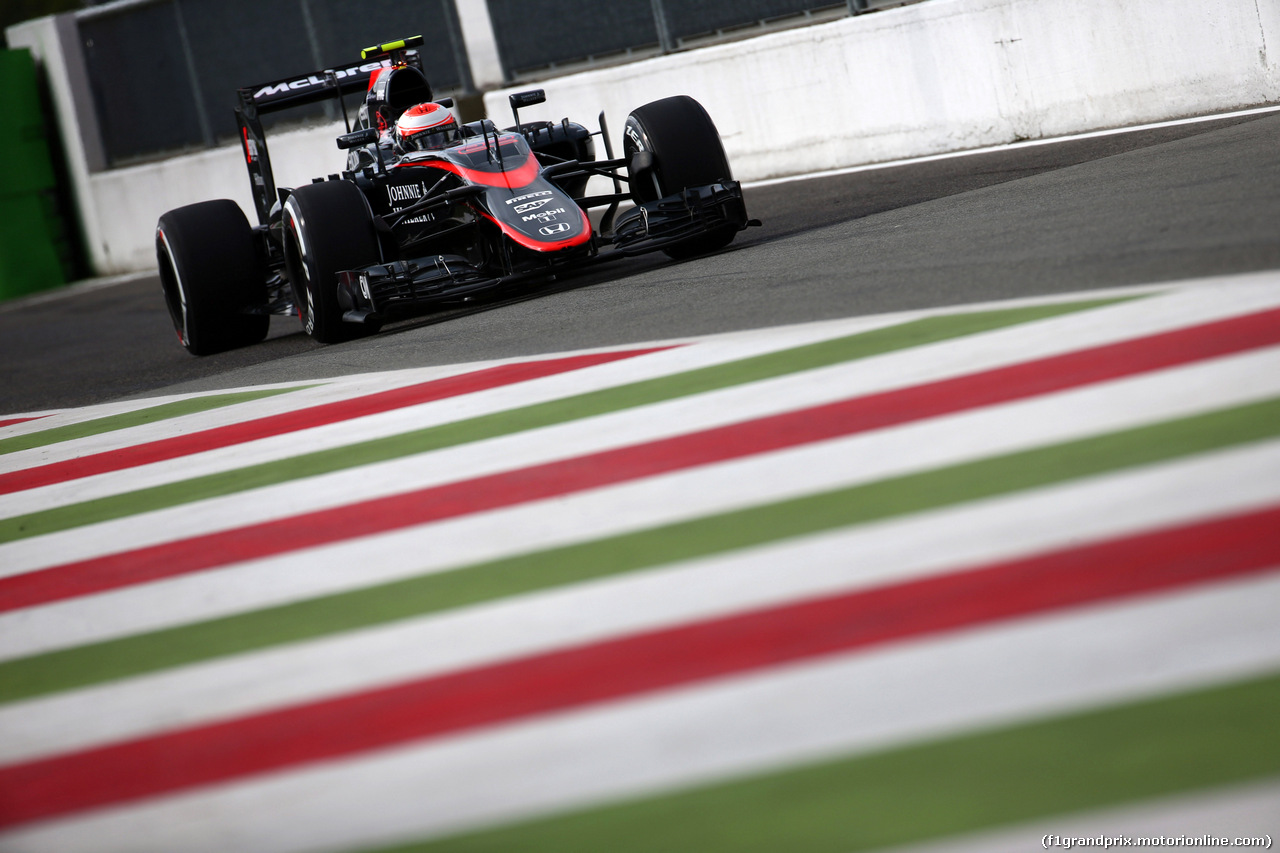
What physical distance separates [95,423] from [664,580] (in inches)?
206

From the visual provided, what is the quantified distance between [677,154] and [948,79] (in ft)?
13.5

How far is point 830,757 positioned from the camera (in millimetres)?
2477

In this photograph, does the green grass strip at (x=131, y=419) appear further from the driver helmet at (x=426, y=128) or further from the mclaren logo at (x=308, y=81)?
the mclaren logo at (x=308, y=81)

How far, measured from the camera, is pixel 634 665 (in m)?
2.99

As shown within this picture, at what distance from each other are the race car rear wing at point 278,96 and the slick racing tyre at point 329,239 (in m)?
1.58

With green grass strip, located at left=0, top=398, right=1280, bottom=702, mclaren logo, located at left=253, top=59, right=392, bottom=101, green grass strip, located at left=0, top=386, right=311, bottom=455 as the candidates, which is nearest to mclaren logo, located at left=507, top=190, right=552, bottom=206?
green grass strip, located at left=0, top=386, right=311, bottom=455

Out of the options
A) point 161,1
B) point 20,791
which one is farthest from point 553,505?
point 161,1

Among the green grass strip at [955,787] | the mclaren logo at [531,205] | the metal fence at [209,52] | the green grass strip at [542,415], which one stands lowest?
the green grass strip at [955,787]

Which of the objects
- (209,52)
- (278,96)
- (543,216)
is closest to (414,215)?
(543,216)

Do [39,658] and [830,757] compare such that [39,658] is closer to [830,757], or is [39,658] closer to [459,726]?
[459,726]

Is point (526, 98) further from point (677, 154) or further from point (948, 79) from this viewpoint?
point (948, 79)

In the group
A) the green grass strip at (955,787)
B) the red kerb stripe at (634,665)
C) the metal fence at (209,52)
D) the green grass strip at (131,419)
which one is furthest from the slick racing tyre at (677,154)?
→ the metal fence at (209,52)

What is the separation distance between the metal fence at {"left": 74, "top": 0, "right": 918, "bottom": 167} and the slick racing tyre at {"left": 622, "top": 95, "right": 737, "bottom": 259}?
4712mm

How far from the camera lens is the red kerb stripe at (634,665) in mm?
2875
